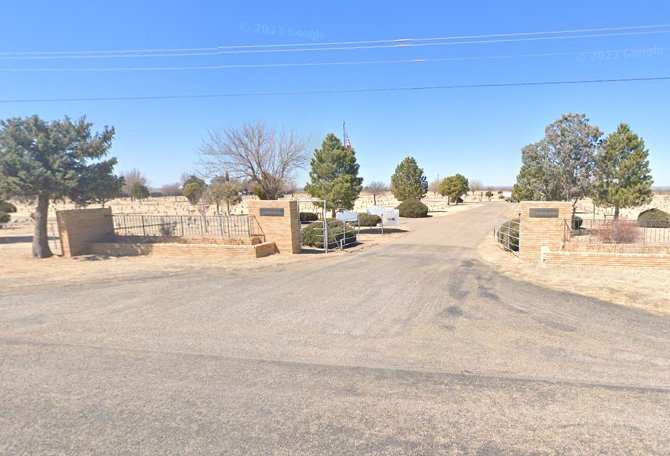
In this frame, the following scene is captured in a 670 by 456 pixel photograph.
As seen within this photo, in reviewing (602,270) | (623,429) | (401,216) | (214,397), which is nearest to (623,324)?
(623,429)

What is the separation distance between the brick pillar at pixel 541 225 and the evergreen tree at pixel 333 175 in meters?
13.5

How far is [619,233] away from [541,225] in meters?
2.71

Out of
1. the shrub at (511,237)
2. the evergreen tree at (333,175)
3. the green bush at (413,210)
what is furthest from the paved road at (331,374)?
the green bush at (413,210)

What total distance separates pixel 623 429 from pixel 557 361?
1398mm

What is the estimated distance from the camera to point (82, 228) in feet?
45.9

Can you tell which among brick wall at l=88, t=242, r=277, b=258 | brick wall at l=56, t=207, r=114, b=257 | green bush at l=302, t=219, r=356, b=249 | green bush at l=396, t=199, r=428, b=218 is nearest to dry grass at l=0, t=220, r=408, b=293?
brick wall at l=88, t=242, r=277, b=258

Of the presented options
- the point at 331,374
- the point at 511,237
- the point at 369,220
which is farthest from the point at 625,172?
the point at 331,374

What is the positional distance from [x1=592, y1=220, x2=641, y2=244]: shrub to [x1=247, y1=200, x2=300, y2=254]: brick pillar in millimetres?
10792

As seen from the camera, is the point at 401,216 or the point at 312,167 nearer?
the point at 312,167

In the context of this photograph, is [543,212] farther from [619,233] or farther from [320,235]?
[320,235]

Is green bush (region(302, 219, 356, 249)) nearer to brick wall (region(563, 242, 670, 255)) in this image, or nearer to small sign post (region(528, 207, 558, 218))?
small sign post (region(528, 207, 558, 218))

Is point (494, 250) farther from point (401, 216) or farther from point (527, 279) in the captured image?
point (401, 216)

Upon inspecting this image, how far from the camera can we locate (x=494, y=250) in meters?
15.5

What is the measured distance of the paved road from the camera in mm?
3035
